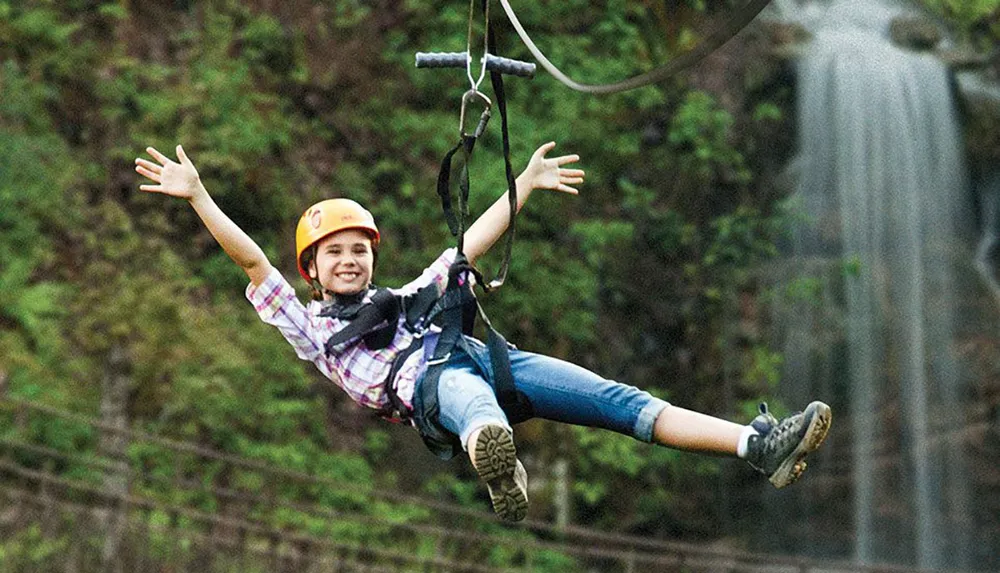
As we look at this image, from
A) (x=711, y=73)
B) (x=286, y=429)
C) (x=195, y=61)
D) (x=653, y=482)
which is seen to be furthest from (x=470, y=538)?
(x=711, y=73)

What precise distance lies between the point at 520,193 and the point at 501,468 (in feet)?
4.54

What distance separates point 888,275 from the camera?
18672 millimetres

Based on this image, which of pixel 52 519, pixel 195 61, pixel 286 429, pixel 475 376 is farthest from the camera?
pixel 195 61

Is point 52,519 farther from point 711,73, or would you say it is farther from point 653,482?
point 711,73

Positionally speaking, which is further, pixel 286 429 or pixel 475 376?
pixel 286 429

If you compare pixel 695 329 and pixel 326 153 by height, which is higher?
pixel 326 153

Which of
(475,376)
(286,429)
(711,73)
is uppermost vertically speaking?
(711,73)

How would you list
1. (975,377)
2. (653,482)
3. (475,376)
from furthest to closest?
(975,377)
(653,482)
(475,376)

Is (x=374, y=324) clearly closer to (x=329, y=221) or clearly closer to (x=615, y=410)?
(x=329, y=221)

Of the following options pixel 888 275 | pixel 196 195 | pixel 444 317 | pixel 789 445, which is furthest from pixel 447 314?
pixel 888 275

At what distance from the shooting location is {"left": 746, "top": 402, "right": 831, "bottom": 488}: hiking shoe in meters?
4.97

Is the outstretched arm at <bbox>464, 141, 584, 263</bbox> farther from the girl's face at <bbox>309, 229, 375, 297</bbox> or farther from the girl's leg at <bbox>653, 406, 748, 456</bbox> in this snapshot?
the girl's leg at <bbox>653, 406, 748, 456</bbox>

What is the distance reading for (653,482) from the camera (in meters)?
16.5

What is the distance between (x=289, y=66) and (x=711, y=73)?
4.29 m
